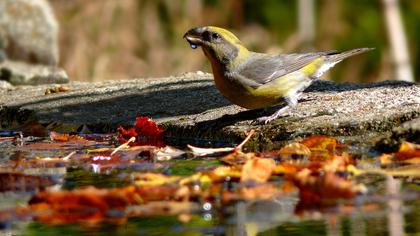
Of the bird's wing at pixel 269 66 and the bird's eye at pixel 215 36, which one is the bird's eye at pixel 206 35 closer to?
the bird's eye at pixel 215 36

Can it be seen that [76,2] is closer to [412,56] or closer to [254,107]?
[412,56]

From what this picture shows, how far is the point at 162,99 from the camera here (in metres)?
6.55

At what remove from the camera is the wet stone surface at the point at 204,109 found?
5.04 meters

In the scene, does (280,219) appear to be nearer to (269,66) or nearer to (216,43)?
(216,43)

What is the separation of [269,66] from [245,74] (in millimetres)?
295

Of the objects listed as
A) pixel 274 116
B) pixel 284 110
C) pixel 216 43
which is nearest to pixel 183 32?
pixel 216 43

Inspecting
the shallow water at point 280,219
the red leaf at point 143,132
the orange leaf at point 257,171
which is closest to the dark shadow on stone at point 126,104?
the red leaf at point 143,132

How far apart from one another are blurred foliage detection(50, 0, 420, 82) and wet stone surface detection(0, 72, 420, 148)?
4.97 metres

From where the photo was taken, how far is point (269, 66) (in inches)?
239

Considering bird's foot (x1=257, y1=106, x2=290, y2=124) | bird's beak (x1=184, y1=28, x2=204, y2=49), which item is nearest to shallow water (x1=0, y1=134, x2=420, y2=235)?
bird's foot (x1=257, y1=106, x2=290, y2=124)

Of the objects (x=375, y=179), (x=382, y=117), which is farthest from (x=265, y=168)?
(x=382, y=117)

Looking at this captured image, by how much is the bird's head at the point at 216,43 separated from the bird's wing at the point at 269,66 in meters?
0.11

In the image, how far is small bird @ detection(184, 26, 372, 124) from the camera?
18.7ft

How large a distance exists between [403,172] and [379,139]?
28.4 inches
